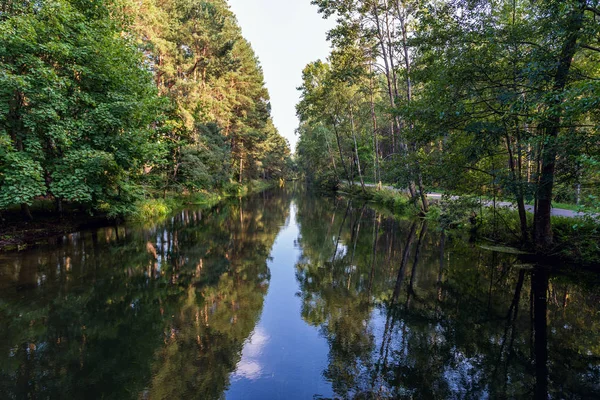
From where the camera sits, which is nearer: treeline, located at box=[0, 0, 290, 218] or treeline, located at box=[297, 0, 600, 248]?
treeline, located at box=[297, 0, 600, 248]

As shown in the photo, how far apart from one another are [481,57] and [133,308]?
11.8 m

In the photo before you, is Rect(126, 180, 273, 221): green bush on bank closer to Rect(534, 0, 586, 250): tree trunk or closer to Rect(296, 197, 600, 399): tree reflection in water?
Rect(296, 197, 600, 399): tree reflection in water

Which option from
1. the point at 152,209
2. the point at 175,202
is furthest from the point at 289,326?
the point at 175,202

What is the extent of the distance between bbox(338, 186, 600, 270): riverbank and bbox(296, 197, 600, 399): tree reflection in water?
1044 millimetres

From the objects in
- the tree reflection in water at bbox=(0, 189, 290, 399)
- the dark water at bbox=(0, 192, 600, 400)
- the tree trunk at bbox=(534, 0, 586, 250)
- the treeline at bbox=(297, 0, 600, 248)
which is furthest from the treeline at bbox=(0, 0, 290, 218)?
the tree trunk at bbox=(534, 0, 586, 250)

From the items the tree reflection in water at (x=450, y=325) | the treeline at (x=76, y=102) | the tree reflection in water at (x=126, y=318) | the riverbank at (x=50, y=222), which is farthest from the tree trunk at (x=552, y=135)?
the riverbank at (x=50, y=222)

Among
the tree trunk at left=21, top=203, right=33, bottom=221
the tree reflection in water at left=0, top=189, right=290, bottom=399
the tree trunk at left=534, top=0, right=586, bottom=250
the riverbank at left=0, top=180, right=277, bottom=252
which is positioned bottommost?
the tree reflection in water at left=0, top=189, right=290, bottom=399

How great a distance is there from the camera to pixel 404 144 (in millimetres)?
18281

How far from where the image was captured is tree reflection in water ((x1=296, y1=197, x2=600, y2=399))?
413 cm

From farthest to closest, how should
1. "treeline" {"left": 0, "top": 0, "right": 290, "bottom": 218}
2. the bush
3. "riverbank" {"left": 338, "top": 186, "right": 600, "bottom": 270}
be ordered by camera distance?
1. the bush
2. "treeline" {"left": 0, "top": 0, "right": 290, "bottom": 218}
3. "riverbank" {"left": 338, "top": 186, "right": 600, "bottom": 270}

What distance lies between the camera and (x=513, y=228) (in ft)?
38.9

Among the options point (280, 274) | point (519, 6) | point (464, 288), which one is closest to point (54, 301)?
point (280, 274)

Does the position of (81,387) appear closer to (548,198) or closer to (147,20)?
(548,198)

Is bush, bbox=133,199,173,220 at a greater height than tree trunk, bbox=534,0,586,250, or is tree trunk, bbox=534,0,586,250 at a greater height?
tree trunk, bbox=534,0,586,250
